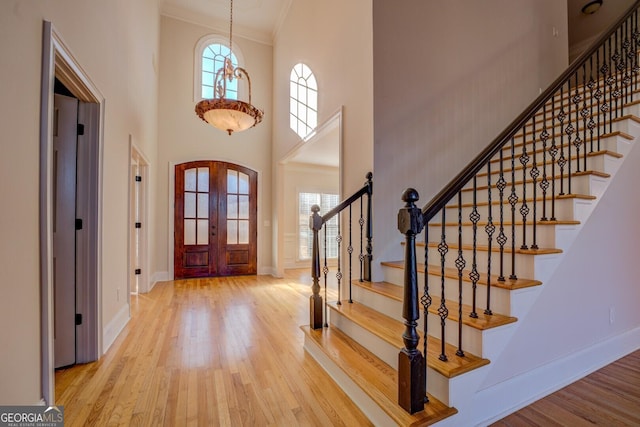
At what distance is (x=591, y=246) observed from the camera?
2.08m

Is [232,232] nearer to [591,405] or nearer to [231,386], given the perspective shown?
[231,386]

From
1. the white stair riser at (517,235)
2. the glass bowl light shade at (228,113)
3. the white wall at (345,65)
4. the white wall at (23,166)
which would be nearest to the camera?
the white wall at (23,166)

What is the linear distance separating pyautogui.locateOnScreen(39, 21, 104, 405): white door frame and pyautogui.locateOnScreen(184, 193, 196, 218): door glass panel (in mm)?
3202

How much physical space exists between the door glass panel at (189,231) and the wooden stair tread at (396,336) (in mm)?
3942

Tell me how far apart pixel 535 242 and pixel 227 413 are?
7.33 ft

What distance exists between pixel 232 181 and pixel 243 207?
0.58 meters

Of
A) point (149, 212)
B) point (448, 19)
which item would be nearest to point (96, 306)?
point (149, 212)

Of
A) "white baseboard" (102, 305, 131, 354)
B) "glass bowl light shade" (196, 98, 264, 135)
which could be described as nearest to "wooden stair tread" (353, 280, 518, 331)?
"white baseboard" (102, 305, 131, 354)

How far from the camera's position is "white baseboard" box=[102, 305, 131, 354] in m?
2.50

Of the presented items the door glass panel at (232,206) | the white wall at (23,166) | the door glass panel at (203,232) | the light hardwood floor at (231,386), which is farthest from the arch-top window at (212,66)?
the light hardwood floor at (231,386)

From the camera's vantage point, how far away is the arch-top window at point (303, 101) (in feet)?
13.7

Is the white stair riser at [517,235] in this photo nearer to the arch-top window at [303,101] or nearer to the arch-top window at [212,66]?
the arch-top window at [303,101]

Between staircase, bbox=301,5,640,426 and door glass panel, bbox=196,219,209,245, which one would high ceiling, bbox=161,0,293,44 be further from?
staircase, bbox=301,5,640,426

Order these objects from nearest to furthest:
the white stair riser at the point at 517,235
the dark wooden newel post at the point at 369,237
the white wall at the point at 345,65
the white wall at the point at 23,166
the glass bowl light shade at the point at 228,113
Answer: the white wall at the point at 23,166, the white stair riser at the point at 517,235, the dark wooden newel post at the point at 369,237, the white wall at the point at 345,65, the glass bowl light shade at the point at 228,113
